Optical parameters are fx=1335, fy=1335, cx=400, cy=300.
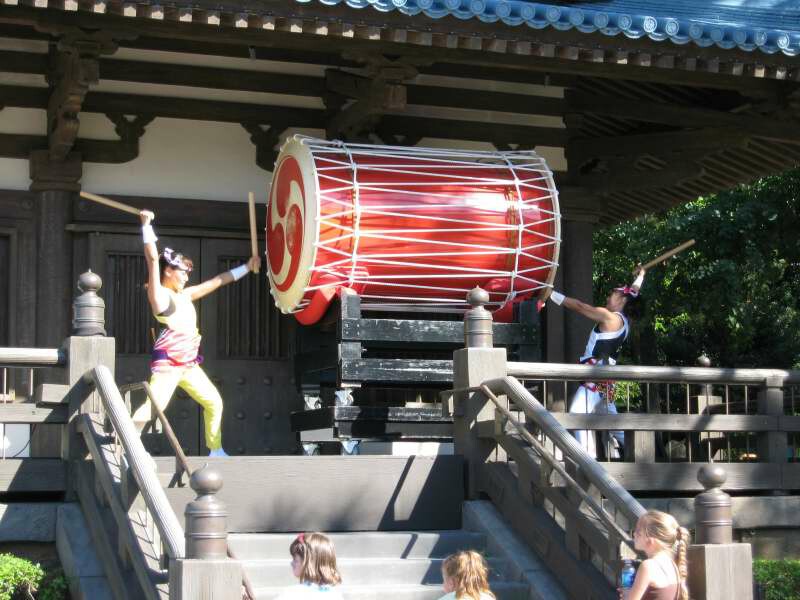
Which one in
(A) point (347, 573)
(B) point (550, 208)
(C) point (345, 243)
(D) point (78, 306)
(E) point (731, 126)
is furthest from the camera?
(E) point (731, 126)

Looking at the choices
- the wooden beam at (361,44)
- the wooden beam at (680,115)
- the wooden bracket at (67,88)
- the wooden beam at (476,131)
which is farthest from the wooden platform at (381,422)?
the wooden beam at (680,115)

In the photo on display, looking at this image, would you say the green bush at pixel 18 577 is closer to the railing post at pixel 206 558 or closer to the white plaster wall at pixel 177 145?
the railing post at pixel 206 558

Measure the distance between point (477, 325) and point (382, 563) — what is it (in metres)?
1.86

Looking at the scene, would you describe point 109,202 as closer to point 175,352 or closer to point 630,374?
point 175,352

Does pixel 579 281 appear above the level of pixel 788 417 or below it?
above

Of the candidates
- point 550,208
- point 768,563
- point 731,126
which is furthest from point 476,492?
point 731,126

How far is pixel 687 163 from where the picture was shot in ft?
39.6

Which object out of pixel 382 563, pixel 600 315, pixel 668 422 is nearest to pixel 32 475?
pixel 382 563

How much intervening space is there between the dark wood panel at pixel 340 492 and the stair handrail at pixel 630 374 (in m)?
0.79

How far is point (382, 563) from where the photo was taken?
7.95 m

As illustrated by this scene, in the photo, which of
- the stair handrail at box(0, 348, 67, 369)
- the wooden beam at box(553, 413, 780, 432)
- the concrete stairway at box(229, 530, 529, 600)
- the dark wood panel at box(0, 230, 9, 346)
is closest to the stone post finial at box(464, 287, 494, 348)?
the wooden beam at box(553, 413, 780, 432)

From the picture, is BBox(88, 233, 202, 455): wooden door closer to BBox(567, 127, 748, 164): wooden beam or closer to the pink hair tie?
the pink hair tie

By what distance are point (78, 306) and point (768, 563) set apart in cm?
478

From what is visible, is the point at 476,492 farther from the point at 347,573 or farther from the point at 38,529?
the point at 38,529
